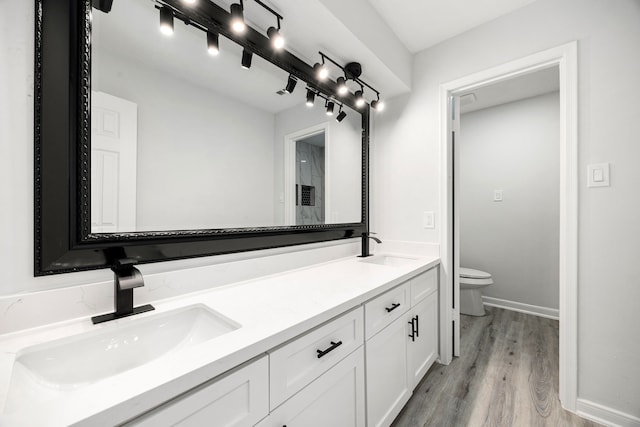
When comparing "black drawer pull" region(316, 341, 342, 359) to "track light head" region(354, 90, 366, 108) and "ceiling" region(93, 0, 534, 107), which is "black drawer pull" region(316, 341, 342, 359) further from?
"track light head" region(354, 90, 366, 108)

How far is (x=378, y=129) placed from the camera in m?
2.29

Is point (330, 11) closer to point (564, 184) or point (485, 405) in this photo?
point (564, 184)

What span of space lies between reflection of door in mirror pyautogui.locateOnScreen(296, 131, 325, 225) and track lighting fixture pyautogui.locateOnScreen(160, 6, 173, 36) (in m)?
0.78

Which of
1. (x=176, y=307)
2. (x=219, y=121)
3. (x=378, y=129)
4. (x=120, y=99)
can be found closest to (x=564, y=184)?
(x=378, y=129)

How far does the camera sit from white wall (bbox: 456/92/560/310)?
2766 millimetres

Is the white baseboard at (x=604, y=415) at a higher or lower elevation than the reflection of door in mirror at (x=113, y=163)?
lower

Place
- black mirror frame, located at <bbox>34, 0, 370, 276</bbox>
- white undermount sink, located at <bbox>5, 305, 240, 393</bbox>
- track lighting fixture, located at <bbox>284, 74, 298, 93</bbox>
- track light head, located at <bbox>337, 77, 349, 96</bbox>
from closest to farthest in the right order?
white undermount sink, located at <bbox>5, 305, 240, 393</bbox>
black mirror frame, located at <bbox>34, 0, 370, 276</bbox>
track lighting fixture, located at <bbox>284, 74, 298, 93</bbox>
track light head, located at <bbox>337, 77, 349, 96</bbox>

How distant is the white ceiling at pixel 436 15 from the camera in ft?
5.33

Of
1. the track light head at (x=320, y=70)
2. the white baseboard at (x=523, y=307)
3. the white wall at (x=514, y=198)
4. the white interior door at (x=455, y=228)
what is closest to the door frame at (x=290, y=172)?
the track light head at (x=320, y=70)

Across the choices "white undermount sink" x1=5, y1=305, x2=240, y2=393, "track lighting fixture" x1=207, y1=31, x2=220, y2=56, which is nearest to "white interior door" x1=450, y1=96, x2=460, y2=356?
"track lighting fixture" x1=207, y1=31, x2=220, y2=56

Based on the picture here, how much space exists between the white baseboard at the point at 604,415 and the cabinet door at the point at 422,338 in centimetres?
78

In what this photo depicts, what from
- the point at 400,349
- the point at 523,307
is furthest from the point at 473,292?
the point at 400,349

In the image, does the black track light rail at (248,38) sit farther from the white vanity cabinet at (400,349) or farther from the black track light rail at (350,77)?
the white vanity cabinet at (400,349)

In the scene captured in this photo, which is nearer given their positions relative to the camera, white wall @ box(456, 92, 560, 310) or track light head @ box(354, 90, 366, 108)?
track light head @ box(354, 90, 366, 108)
